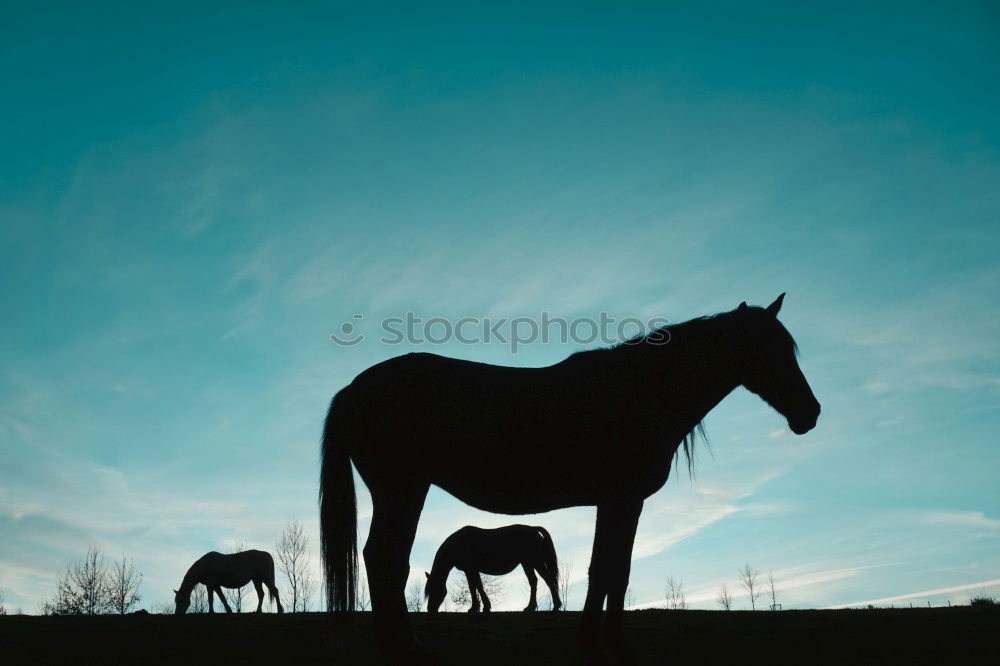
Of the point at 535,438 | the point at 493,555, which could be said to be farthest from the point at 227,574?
the point at 535,438

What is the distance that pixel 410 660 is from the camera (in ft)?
19.5

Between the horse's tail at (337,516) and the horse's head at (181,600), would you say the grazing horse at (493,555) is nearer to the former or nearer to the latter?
the horse's tail at (337,516)

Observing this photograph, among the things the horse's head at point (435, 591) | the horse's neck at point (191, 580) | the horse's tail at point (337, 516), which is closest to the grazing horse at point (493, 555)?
the horse's head at point (435, 591)

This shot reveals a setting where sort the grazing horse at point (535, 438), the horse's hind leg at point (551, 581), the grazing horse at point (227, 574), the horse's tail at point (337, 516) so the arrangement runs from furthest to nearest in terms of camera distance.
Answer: the grazing horse at point (227, 574) → the horse's hind leg at point (551, 581) → the horse's tail at point (337, 516) → the grazing horse at point (535, 438)

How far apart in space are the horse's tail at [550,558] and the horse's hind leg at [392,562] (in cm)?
828

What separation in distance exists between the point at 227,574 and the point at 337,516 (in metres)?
16.1

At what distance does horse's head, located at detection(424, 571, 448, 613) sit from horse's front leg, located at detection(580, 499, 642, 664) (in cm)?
874

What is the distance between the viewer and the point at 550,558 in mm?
Result: 14391

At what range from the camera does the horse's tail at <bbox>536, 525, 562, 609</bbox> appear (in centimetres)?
1416

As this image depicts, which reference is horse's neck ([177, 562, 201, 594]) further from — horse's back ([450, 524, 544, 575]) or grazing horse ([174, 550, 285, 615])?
horse's back ([450, 524, 544, 575])

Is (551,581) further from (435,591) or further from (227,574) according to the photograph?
(227,574)

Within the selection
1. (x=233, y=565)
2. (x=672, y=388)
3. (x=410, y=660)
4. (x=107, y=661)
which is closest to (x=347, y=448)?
(x=410, y=660)

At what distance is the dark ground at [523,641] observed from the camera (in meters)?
6.35

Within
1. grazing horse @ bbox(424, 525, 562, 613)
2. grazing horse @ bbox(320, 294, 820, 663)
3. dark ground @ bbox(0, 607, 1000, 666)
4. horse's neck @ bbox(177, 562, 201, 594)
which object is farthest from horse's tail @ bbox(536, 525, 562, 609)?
horse's neck @ bbox(177, 562, 201, 594)
